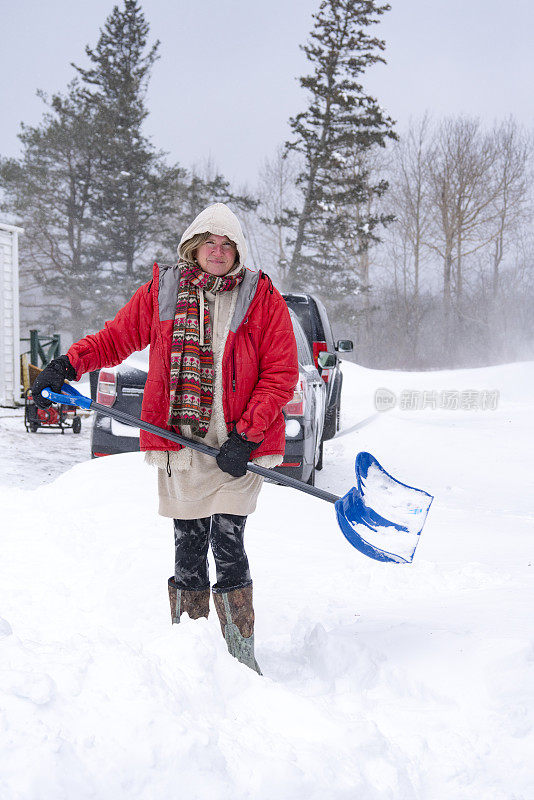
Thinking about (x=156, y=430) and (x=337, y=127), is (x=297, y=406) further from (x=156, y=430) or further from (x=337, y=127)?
(x=337, y=127)

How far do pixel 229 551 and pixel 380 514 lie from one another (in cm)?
74

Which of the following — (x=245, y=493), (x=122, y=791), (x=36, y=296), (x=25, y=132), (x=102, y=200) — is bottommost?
(x=122, y=791)

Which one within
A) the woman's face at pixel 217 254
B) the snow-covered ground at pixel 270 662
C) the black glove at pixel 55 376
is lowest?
the snow-covered ground at pixel 270 662

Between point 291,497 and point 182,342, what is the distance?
9.81 ft

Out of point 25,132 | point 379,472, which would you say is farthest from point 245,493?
point 25,132

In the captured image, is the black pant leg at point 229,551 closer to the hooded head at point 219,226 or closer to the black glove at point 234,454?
the black glove at point 234,454

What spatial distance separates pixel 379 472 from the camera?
320cm

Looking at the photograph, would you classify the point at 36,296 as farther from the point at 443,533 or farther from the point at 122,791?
the point at 122,791

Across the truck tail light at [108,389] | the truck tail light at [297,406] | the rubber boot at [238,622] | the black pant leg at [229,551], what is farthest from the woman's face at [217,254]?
the truck tail light at [108,389]

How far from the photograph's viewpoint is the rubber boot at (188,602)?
2.73 m

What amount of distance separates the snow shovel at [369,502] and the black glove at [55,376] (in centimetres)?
4

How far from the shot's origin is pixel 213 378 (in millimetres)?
2547

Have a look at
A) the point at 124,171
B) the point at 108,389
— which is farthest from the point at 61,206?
the point at 108,389

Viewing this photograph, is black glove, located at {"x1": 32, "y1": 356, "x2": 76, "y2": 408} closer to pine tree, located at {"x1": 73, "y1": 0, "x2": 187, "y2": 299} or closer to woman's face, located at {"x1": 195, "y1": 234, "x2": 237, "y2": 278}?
woman's face, located at {"x1": 195, "y1": 234, "x2": 237, "y2": 278}
